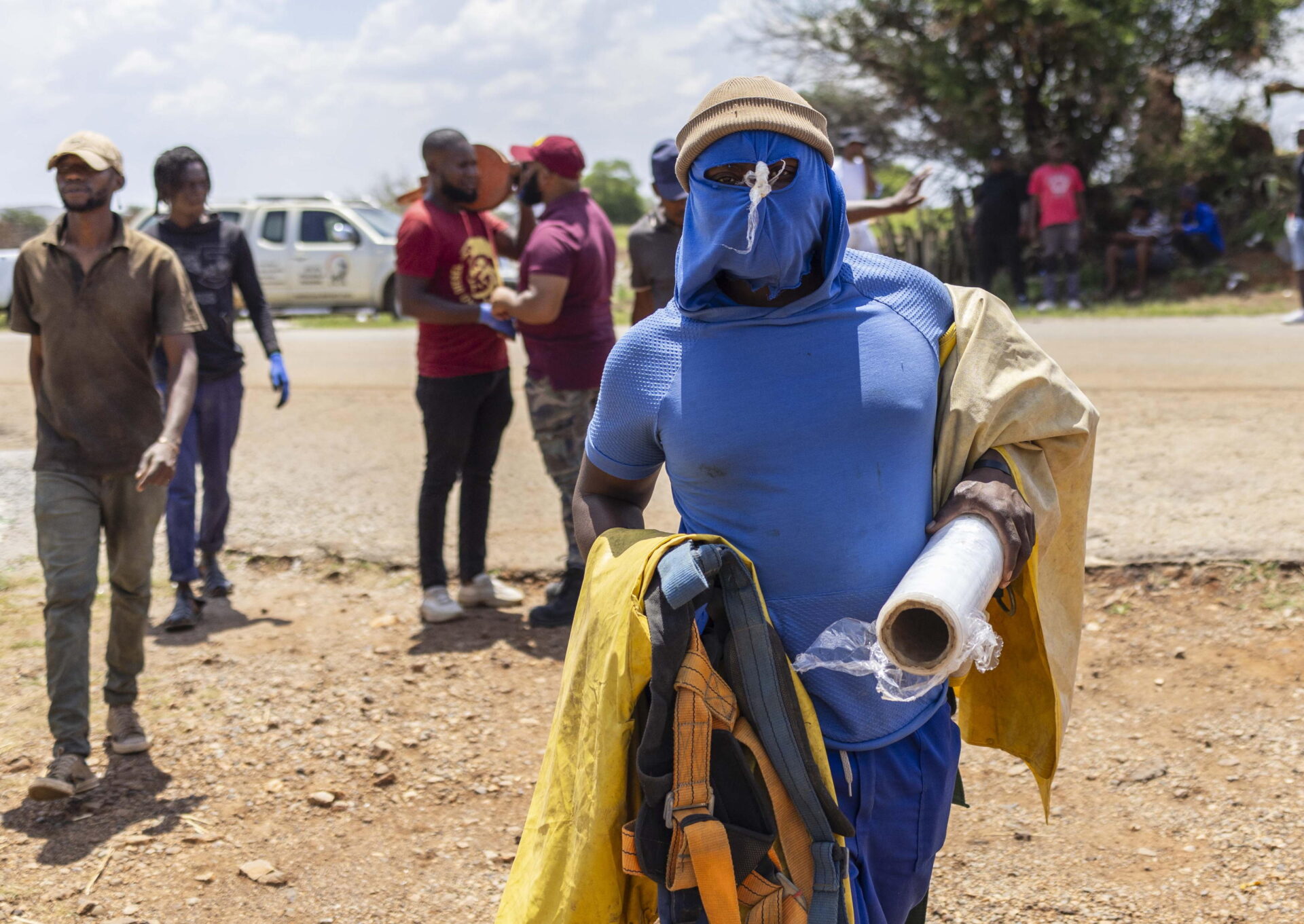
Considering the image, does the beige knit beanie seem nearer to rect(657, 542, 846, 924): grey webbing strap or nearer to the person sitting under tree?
rect(657, 542, 846, 924): grey webbing strap

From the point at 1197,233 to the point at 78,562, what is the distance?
14.1 meters

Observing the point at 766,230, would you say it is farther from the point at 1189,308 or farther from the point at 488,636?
the point at 1189,308

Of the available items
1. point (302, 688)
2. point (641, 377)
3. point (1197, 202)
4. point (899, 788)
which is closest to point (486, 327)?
point (302, 688)

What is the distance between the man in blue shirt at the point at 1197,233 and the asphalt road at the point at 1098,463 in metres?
3.58

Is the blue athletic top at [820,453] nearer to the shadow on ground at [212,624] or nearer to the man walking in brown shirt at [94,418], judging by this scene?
the man walking in brown shirt at [94,418]

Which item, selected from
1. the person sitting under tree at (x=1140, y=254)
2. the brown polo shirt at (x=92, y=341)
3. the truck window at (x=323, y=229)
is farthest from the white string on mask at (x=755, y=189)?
the truck window at (x=323, y=229)

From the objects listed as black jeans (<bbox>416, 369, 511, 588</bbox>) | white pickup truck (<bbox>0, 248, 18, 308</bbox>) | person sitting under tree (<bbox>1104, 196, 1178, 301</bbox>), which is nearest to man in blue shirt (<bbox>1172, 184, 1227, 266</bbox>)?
person sitting under tree (<bbox>1104, 196, 1178, 301</bbox>)

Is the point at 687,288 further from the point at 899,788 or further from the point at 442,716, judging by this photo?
the point at 442,716

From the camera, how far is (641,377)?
225 centimetres

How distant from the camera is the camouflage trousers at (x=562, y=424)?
548 centimetres

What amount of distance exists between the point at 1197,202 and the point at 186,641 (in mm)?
13835

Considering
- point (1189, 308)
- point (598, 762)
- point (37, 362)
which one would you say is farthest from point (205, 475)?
point (1189, 308)

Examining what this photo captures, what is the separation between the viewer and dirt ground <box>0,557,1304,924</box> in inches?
138

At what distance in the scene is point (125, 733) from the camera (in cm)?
443
